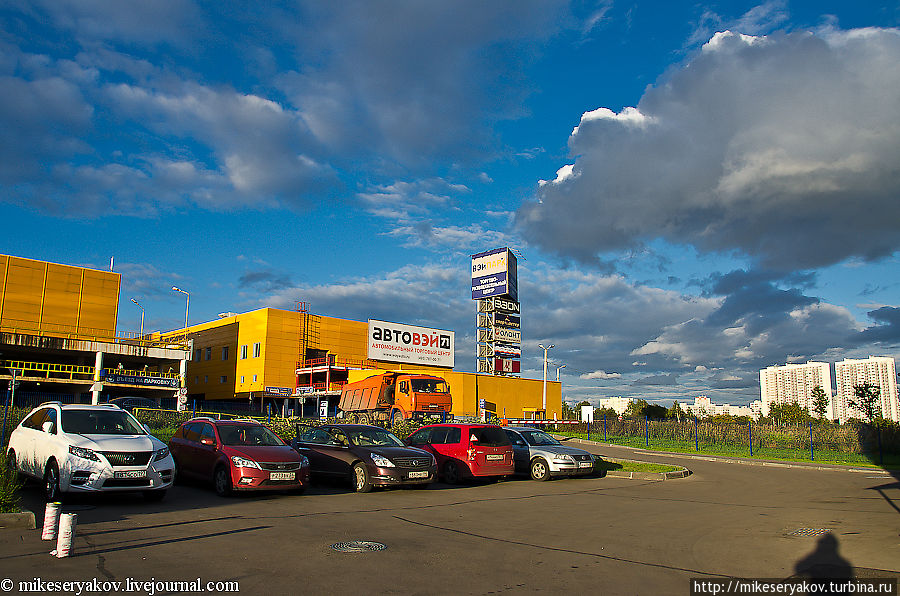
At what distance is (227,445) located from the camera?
13.7 meters

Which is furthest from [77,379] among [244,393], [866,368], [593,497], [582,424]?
[866,368]

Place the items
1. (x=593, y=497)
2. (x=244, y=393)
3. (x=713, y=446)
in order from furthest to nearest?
(x=244, y=393) < (x=713, y=446) < (x=593, y=497)

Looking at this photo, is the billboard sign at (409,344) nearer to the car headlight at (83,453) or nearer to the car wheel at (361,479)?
the car wheel at (361,479)

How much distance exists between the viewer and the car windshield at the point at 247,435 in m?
14.1

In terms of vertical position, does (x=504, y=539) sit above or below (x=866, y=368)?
below

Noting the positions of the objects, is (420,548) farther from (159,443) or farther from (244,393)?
(244,393)

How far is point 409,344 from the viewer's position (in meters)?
71.3

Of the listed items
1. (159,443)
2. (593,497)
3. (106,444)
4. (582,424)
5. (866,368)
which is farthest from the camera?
(866,368)

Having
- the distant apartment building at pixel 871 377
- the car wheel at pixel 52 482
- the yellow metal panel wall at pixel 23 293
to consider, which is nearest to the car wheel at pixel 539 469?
the car wheel at pixel 52 482

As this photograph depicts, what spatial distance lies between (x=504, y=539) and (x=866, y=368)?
570 feet

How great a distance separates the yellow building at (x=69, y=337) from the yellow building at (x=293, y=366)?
25.2 ft

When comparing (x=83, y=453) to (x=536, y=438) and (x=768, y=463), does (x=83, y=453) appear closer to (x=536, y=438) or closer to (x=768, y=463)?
(x=536, y=438)

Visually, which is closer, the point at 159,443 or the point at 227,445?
the point at 159,443

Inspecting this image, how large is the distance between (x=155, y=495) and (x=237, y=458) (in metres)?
1.58
